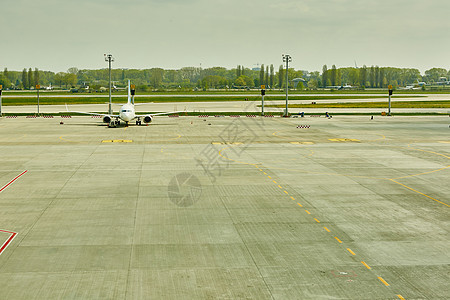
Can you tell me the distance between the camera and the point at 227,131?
65.6 meters

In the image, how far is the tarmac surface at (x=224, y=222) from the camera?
1620 centimetres

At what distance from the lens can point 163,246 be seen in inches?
779

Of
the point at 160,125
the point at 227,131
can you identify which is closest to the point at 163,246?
the point at 227,131

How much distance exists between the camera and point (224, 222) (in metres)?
23.4

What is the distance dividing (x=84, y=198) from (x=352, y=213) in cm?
1629

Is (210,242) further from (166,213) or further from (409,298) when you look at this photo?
(409,298)

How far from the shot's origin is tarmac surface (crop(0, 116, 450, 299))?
1620cm

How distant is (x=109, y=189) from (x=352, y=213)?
15.9 metres

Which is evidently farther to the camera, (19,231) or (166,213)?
(166,213)

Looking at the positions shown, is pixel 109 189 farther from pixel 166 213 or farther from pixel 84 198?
pixel 166 213

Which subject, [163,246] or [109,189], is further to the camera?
[109,189]

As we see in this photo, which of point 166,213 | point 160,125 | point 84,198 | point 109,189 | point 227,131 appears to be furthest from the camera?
point 160,125

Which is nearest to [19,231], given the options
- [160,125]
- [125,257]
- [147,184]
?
[125,257]

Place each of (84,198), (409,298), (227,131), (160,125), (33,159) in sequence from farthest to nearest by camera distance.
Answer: (160,125) → (227,131) → (33,159) → (84,198) → (409,298)
